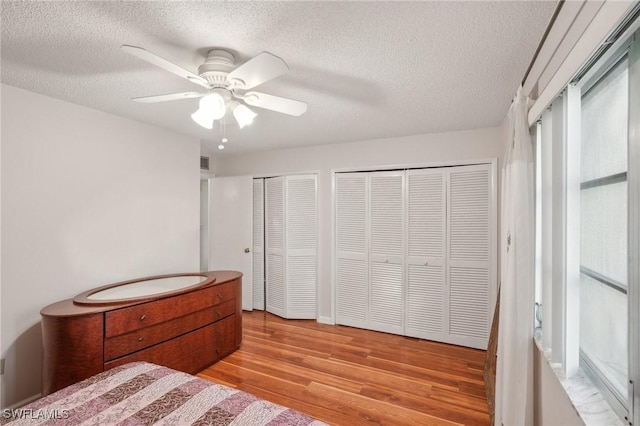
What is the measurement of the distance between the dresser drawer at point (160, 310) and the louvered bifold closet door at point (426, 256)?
2.15m

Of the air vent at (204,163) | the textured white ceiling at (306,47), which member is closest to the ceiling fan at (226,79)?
the textured white ceiling at (306,47)

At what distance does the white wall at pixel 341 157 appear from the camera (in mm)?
3156

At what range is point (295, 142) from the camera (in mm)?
3748

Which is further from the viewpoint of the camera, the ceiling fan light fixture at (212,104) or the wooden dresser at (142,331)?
the wooden dresser at (142,331)

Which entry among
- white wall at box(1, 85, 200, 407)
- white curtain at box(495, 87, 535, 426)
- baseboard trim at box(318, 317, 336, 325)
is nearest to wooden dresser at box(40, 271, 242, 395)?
white wall at box(1, 85, 200, 407)

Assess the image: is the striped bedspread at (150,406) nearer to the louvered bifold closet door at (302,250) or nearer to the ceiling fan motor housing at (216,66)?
the ceiling fan motor housing at (216,66)

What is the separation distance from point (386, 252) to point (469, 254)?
0.91m

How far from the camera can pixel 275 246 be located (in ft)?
13.8

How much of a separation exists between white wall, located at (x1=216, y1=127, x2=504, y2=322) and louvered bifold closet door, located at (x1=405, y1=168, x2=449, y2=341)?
277 mm

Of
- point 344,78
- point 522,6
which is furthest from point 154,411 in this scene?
point 522,6

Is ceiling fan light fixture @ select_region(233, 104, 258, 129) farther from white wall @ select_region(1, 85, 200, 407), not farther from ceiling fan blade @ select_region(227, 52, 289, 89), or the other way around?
white wall @ select_region(1, 85, 200, 407)

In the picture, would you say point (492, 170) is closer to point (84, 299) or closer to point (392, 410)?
point (392, 410)

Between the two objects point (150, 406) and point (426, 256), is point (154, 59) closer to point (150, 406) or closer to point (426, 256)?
point (150, 406)

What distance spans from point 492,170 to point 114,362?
3.79m
